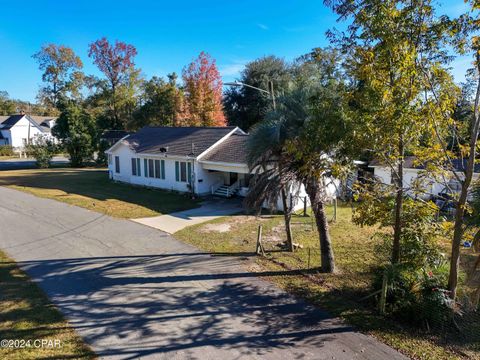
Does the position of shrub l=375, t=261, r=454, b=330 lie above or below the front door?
below

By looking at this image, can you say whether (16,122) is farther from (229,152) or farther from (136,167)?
(229,152)

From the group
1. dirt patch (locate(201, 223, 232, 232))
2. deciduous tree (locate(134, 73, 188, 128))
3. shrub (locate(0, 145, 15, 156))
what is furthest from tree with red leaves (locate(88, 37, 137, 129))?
dirt patch (locate(201, 223, 232, 232))

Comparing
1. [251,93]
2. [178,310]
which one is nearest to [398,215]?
[178,310]

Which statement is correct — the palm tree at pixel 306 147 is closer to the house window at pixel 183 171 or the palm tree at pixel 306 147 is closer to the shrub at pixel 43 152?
the house window at pixel 183 171

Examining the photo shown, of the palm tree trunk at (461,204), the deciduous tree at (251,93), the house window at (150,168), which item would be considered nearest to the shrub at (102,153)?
the deciduous tree at (251,93)

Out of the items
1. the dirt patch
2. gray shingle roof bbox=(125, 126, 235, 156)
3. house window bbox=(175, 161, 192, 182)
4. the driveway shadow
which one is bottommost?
the driveway shadow

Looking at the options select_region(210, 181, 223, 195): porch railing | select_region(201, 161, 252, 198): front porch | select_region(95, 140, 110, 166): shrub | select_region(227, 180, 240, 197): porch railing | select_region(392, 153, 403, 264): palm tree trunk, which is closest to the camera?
select_region(392, 153, 403, 264): palm tree trunk

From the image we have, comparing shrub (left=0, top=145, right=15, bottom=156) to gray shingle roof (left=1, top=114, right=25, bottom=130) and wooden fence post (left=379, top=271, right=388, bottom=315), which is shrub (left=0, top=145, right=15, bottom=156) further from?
wooden fence post (left=379, top=271, right=388, bottom=315)

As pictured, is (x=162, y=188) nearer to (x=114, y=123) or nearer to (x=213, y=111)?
(x=213, y=111)

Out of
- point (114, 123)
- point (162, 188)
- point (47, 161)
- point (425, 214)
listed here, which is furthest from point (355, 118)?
point (114, 123)
